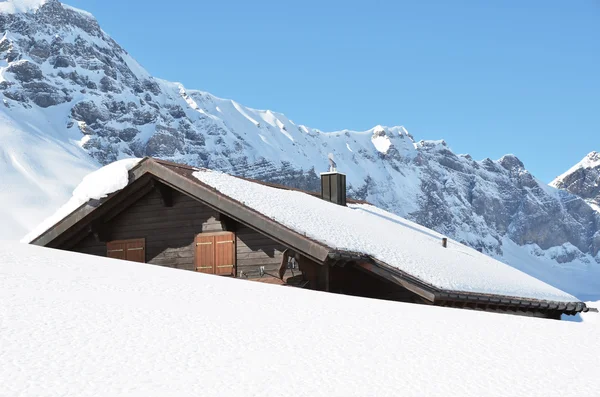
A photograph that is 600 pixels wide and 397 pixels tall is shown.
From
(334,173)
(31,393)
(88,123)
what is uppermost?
(88,123)

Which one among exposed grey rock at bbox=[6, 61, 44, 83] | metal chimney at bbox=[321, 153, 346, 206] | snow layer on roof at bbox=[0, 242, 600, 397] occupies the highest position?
exposed grey rock at bbox=[6, 61, 44, 83]

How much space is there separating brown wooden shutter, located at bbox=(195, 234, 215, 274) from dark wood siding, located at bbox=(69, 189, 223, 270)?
16 centimetres

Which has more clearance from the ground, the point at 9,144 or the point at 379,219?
the point at 9,144

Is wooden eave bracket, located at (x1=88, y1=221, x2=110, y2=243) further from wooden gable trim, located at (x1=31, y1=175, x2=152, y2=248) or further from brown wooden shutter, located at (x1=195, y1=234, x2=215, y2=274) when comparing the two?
brown wooden shutter, located at (x1=195, y1=234, x2=215, y2=274)

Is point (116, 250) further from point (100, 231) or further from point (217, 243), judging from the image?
point (217, 243)

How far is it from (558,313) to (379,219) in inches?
175

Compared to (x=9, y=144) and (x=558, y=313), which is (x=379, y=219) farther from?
(x=9, y=144)

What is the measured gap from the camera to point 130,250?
1611 centimetres

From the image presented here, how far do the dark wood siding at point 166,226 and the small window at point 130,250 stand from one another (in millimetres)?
83

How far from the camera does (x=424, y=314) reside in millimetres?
9438

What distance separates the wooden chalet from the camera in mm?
13852

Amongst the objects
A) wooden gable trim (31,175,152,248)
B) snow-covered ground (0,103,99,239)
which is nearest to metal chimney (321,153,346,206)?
wooden gable trim (31,175,152,248)

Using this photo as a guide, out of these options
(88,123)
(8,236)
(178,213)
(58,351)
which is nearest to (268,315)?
(58,351)

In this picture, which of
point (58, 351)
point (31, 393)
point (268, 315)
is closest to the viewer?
point (31, 393)
